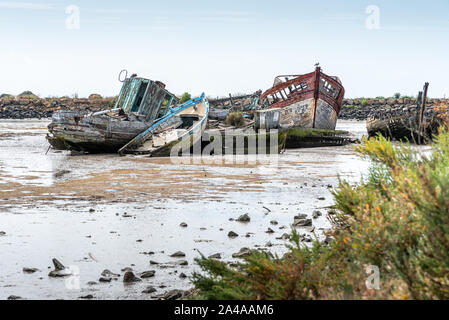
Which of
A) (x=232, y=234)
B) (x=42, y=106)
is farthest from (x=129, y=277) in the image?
(x=42, y=106)

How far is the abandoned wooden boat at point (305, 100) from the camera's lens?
29.1 m

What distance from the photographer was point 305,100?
2925cm

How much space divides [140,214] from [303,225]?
10.2 ft

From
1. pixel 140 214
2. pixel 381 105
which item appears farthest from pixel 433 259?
pixel 381 105

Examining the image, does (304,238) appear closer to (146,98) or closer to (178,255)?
(178,255)

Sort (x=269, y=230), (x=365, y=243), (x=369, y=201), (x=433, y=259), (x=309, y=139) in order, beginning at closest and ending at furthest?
(x=433, y=259) < (x=365, y=243) < (x=369, y=201) < (x=269, y=230) < (x=309, y=139)

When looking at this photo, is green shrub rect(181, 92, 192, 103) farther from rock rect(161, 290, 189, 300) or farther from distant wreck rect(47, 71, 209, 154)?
rock rect(161, 290, 189, 300)

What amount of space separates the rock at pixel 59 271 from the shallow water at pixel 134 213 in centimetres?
12

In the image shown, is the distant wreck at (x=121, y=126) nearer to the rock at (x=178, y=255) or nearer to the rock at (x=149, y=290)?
the rock at (x=178, y=255)

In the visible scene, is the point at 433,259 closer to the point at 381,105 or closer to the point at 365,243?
the point at 365,243

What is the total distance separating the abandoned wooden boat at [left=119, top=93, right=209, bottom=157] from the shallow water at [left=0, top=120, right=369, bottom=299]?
1991 millimetres

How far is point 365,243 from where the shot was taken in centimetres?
506

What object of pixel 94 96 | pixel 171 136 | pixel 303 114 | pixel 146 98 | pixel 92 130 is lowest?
pixel 171 136

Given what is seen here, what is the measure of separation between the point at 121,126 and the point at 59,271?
52.8 feet
